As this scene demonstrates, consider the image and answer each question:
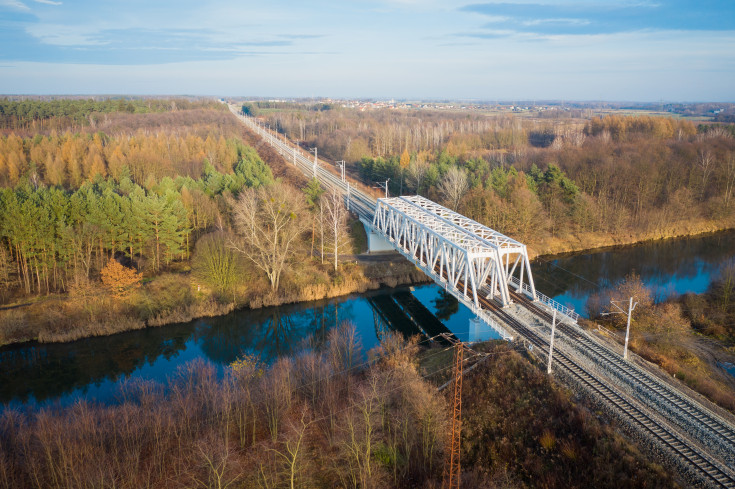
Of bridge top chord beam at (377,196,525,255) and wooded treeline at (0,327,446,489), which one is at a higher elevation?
bridge top chord beam at (377,196,525,255)

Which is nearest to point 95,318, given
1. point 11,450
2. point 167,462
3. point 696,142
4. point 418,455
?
point 11,450


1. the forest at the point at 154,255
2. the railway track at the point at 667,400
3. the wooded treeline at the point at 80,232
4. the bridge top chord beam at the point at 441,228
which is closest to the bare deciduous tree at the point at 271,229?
the forest at the point at 154,255

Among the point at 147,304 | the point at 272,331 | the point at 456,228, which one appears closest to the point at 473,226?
the point at 456,228

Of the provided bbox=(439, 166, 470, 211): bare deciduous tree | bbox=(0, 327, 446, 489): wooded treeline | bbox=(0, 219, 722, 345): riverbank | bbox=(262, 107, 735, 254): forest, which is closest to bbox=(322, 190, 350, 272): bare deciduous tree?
bbox=(0, 219, 722, 345): riverbank

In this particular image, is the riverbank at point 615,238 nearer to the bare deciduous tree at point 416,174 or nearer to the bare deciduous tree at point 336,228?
the bare deciduous tree at point 416,174

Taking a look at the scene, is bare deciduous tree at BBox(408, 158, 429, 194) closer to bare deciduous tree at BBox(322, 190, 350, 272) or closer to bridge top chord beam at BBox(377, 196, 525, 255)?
bridge top chord beam at BBox(377, 196, 525, 255)
